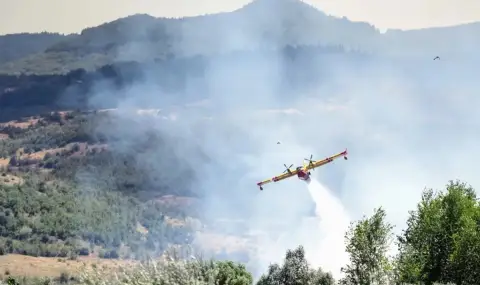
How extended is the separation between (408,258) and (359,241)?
878 centimetres

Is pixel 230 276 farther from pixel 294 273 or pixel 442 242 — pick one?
pixel 294 273

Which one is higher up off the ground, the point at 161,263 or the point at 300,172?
the point at 300,172

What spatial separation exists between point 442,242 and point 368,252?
17.2m

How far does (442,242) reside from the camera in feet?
282

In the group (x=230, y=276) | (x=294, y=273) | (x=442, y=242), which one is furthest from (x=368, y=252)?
(x=294, y=273)

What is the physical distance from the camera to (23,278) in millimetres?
192000

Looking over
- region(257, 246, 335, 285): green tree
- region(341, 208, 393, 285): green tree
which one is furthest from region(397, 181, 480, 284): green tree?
region(257, 246, 335, 285): green tree

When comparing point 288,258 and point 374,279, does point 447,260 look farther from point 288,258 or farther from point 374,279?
point 288,258

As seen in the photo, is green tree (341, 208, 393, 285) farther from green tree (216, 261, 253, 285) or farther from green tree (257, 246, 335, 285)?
green tree (257, 246, 335, 285)

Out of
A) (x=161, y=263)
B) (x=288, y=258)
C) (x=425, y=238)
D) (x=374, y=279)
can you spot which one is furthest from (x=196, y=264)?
(x=288, y=258)

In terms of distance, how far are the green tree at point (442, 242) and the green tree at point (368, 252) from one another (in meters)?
2.44

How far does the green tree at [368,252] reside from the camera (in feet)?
229

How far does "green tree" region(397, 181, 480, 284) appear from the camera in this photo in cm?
7912

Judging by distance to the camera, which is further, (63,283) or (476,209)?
(63,283)
